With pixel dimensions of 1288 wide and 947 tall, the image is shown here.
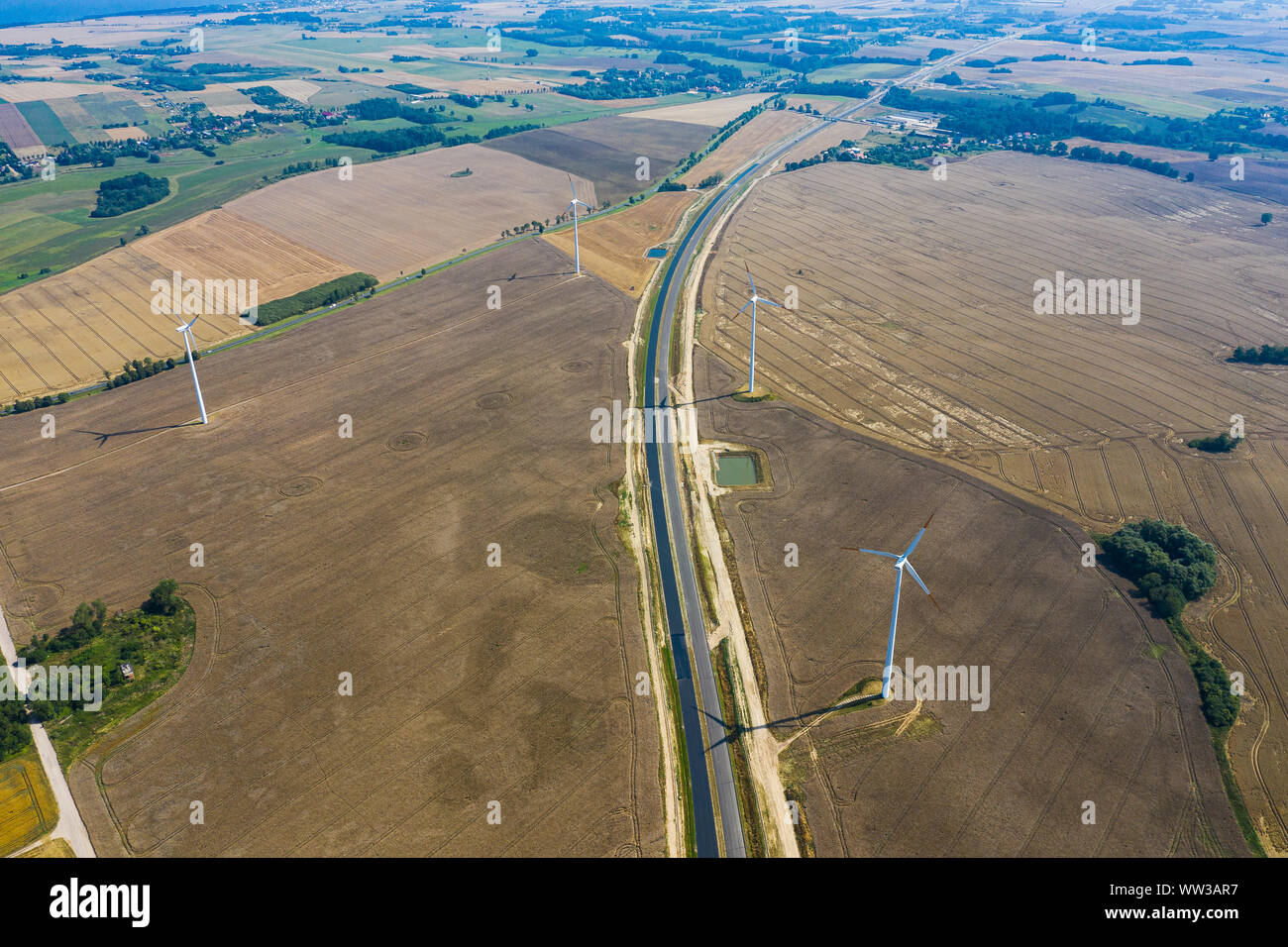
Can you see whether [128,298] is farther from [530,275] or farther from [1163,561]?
[1163,561]

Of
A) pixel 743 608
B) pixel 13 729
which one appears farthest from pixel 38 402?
pixel 743 608

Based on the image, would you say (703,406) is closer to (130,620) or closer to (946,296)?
(946,296)

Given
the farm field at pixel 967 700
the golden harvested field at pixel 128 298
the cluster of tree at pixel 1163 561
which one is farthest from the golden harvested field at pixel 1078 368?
the golden harvested field at pixel 128 298

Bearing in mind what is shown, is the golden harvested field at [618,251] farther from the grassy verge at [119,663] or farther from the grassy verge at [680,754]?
the grassy verge at [119,663]

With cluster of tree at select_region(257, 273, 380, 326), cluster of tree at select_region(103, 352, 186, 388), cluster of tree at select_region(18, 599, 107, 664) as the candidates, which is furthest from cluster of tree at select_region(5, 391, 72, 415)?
cluster of tree at select_region(18, 599, 107, 664)

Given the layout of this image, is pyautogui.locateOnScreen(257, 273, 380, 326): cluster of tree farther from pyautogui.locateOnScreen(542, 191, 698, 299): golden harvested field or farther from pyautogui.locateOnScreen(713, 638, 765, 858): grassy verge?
pyautogui.locateOnScreen(713, 638, 765, 858): grassy verge
